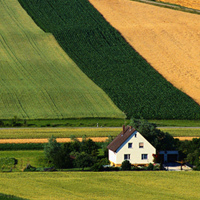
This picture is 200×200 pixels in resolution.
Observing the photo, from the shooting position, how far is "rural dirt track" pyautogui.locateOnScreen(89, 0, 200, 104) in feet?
395

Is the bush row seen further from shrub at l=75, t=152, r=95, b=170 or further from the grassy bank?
shrub at l=75, t=152, r=95, b=170

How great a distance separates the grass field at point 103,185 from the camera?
1921 inches

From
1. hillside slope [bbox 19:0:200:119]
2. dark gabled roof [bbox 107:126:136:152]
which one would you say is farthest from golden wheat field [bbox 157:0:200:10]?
dark gabled roof [bbox 107:126:136:152]

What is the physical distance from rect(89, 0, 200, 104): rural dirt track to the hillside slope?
2.64 meters

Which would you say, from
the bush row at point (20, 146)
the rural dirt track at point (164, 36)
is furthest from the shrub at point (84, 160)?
the rural dirt track at point (164, 36)

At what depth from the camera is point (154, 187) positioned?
53.4 metres

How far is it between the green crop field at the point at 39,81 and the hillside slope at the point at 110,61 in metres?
2.61

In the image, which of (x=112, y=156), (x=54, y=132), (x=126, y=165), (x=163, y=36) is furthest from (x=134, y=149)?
(x=163, y=36)

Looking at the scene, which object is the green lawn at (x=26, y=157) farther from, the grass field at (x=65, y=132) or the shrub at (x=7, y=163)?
the grass field at (x=65, y=132)

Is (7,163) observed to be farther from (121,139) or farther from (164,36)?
(164,36)

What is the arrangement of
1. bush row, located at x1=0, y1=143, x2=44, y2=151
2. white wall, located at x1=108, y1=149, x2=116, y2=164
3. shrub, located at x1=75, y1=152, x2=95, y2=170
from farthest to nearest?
bush row, located at x1=0, y1=143, x2=44, y2=151, white wall, located at x1=108, y1=149, x2=116, y2=164, shrub, located at x1=75, y1=152, x2=95, y2=170

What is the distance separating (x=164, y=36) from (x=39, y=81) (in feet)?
138

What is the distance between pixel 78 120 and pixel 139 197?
50261 millimetres

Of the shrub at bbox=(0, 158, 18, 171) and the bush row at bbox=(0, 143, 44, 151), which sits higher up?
the bush row at bbox=(0, 143, 44, 151)
